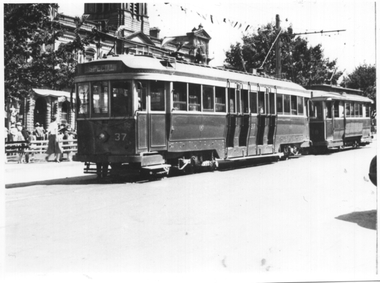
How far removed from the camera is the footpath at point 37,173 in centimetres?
→ 1412

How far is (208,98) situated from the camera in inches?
567

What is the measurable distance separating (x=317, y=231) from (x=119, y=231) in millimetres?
2784

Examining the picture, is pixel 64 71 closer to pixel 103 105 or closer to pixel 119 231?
pixel 103 105

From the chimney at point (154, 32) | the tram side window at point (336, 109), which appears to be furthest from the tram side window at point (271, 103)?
the chimney at point (154, 32)

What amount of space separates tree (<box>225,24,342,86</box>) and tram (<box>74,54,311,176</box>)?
20.4 metres

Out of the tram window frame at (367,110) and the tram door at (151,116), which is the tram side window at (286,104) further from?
the tram window frame at (367,110)

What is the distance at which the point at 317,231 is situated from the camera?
6863 millimetres

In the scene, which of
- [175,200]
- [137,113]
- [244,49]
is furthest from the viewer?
[244,49]

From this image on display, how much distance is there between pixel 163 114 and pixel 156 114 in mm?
252

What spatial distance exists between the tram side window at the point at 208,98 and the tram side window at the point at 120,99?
2785 mm

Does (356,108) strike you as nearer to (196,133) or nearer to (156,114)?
(196,133)

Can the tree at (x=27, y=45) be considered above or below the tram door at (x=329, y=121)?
above

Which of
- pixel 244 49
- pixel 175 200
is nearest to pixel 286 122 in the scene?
pixel 175 200

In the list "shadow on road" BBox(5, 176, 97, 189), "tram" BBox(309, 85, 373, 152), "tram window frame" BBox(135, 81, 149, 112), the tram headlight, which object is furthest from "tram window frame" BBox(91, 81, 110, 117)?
"tram" BBox(309, 85, 373, 152)
